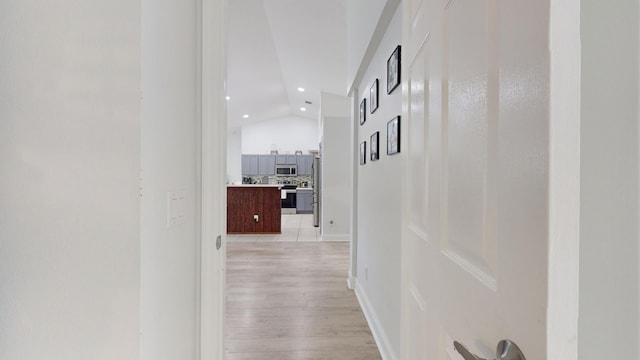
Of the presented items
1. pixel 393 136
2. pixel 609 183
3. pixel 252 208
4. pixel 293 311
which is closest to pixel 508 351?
pixel 609 183

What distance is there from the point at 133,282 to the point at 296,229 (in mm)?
5911

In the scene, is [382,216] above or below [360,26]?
below

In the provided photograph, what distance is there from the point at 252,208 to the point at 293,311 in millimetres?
3480

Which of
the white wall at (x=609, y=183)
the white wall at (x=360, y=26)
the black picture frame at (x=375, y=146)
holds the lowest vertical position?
the white wall at (x=609, y=183)

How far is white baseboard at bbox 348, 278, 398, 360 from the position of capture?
1.89 metres

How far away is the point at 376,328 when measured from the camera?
2.19m

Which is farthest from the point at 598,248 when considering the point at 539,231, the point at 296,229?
the point at 296,229

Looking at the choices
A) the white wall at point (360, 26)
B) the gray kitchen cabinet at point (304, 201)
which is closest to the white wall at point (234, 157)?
the gray kitchen cabinet at point (304, 201)

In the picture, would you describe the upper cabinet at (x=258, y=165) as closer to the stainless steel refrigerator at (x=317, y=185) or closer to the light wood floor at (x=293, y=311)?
the stainless steel refrigerator at (x=317, y=185)

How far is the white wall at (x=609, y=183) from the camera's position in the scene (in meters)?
0.35

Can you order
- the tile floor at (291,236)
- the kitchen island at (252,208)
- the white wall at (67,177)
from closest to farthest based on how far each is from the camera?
the white wall at (67,177) < the tile floor at (291,236) < the kitchen island at (252,208)

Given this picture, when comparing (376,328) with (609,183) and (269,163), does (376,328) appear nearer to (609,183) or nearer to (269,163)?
(609,183)

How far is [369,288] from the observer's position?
8.23 ft

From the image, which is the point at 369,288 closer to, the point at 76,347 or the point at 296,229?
the point at 76,347
